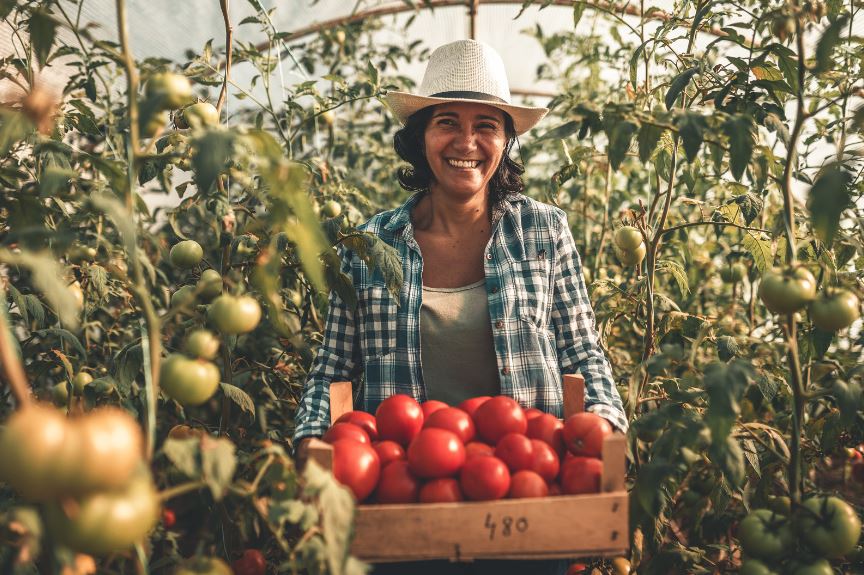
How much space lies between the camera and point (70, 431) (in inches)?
27.8

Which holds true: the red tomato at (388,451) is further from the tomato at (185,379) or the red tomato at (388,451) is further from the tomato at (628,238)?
the tomato at (628,238)

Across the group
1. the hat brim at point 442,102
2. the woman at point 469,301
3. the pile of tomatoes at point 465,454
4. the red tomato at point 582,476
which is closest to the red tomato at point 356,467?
→ the pile of tomatoes at point 465,454

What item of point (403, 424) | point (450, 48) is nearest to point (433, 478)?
point (403, 424)

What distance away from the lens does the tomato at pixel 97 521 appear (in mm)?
738

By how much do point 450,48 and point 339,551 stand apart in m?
1.63

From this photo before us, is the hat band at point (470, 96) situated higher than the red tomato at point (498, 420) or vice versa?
the hat band at point (470, 96)

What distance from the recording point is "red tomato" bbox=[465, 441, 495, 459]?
1.31 meters

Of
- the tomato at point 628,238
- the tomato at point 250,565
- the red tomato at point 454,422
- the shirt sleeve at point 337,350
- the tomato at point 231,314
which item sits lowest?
the tomato at point 250,565

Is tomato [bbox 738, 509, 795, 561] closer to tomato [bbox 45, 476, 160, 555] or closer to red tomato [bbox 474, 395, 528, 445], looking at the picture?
red tomato [bbox 474, 395, 528, 445]

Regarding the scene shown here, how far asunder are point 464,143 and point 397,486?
1122 millimetres

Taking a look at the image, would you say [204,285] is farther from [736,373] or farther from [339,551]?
[736,373]

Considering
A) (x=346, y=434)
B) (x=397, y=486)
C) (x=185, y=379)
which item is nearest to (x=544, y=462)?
(x=397, y=486)

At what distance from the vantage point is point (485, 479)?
3.79 feet

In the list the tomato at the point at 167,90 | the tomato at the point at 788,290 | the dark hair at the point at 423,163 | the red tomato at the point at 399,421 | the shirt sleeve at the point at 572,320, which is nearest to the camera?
the tomato at the point at 167,90
